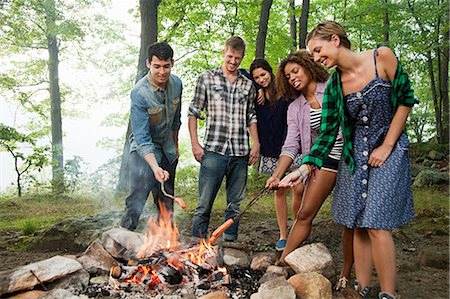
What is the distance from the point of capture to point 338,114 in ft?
9.59

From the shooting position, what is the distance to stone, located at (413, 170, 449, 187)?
29.7ft

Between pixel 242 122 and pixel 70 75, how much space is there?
47.0 feet

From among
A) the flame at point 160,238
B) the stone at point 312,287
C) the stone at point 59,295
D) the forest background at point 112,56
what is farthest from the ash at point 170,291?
the forest background at point 112,56

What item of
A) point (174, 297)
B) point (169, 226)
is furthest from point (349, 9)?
point (174, 297)

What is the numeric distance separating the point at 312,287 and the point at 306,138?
4.75 feet

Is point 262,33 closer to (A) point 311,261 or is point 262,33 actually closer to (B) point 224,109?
(B) point 224,109

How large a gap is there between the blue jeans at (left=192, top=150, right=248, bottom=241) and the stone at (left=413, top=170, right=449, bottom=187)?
6631 mm

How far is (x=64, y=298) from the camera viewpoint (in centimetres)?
268

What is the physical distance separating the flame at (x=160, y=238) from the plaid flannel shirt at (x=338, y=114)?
148 centimetres

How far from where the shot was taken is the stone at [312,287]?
2723 millimetres

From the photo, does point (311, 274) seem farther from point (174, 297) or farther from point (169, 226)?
point (169, 226)

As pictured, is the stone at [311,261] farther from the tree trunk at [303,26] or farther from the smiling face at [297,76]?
the tree trunk at [303,26]

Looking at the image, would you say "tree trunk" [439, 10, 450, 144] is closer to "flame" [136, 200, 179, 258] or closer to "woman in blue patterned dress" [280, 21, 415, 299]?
"woman in blue patterned dress" [280, 21, 415, 299]

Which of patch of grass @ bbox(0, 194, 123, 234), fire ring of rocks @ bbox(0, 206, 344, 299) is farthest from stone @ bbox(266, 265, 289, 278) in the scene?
patch of grass @ bbox(0, 194, 123, 234)
